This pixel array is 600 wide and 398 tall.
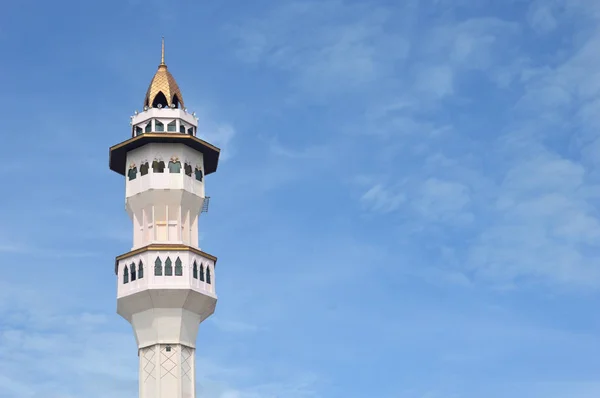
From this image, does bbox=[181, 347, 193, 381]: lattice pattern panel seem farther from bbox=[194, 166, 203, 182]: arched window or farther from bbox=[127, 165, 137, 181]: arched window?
bbox=[127, 165, 137, 181]: arched window

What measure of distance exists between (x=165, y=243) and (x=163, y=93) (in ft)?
31.4

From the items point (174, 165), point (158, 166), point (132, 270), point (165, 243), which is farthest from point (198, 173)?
point (132, 270)

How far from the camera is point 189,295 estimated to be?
194 ft

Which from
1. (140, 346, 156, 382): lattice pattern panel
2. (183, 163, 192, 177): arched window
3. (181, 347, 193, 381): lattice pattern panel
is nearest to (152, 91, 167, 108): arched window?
(183, 163, 192, 177): arched window

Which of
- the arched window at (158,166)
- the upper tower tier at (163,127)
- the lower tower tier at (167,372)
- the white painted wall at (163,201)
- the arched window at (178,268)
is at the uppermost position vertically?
the upper tower tier at (163,127)

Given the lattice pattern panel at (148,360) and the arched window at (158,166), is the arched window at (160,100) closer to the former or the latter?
the arched window at (158,166)

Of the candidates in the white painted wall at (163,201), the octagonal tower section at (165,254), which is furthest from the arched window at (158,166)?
the white painted wall at (163,201)

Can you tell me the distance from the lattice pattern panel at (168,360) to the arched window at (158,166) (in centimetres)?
1009

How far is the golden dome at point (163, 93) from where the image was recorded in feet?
212

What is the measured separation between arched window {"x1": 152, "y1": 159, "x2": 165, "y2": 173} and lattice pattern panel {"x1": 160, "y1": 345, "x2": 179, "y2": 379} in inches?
397

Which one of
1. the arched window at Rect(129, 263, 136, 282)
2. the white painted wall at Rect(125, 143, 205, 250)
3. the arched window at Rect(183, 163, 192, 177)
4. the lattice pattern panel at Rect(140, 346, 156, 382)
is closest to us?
the lattice pattern panel at Rect(140, 346, 156, 382)

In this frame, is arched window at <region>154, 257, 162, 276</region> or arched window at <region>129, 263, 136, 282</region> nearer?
arched window at <region>154, 257, 162, 276</region>

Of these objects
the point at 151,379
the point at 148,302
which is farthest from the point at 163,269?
the point at 151,379

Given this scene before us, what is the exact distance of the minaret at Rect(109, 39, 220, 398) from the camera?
193 feet
